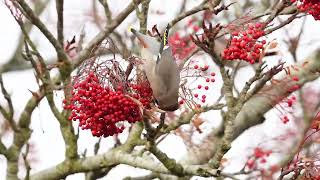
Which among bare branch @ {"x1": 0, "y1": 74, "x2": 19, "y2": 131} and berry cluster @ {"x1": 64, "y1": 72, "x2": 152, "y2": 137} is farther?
bare branch @ {"x1": 0, "y1": 74, "x2": 19, "y2": 131}

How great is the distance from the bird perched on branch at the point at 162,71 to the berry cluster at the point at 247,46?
2.42ft

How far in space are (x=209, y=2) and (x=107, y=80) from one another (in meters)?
1.08

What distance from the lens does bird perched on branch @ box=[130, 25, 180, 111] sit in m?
2.83

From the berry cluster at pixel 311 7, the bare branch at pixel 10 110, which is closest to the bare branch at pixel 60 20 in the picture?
the bare branch at pixel 10 110

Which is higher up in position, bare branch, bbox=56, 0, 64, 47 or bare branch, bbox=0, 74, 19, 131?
bare branch, bbox=56, 0, 64, 47

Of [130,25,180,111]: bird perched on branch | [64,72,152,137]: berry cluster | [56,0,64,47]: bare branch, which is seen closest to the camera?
[130,25,180,111]: bird perched on branch

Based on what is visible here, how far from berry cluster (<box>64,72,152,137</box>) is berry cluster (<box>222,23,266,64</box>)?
77cm

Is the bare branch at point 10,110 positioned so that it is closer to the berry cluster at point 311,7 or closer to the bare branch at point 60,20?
the bare branch at point 60,20

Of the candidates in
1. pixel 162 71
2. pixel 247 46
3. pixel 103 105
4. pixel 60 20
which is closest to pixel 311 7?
pixel 247 46

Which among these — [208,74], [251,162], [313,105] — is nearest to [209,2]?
[208,74]

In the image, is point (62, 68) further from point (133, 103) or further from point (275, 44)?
point (275, 44)

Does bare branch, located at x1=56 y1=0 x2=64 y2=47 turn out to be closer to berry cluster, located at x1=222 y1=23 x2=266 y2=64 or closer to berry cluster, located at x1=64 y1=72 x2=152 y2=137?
berry cluster, located at x1=64 y1=72 x2=152 y2=137

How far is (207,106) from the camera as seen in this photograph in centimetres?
444

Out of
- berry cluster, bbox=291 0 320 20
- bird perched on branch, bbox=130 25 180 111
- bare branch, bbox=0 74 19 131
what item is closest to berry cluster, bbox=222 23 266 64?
berry cluster, bbox=291 0 320 20
